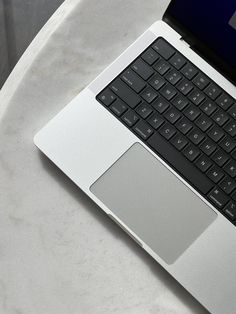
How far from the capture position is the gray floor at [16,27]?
1.01m

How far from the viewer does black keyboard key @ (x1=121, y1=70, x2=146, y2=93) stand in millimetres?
628

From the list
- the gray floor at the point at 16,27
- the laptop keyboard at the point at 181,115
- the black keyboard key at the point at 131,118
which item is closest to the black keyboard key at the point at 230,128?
the laptop keyboard at the point at 181,115

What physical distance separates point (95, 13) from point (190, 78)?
0.49ft

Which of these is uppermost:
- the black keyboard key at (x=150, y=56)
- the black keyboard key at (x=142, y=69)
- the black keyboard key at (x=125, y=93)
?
the black keyboard key at (x=150, y=56)

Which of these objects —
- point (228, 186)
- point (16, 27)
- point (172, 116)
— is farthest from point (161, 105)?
point (16, 27)

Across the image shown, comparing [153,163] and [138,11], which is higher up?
[138,11]

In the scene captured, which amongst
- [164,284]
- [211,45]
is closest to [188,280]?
[164,284]

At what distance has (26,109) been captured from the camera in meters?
0.66

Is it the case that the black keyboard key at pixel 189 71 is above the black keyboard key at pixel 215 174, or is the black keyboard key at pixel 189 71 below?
above

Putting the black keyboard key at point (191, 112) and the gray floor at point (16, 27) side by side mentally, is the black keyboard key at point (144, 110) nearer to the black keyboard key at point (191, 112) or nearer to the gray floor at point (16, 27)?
the black keyboard key at point (191, 112)

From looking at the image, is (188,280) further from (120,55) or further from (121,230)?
(120,55)

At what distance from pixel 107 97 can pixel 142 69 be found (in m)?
0.05

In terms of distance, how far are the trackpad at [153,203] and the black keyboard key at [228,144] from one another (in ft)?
0.21

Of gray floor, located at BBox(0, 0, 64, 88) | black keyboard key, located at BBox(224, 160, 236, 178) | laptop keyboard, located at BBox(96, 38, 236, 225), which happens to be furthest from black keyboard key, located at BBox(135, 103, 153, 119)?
gray floor, located at BBox(0, 0, 64, 88)
